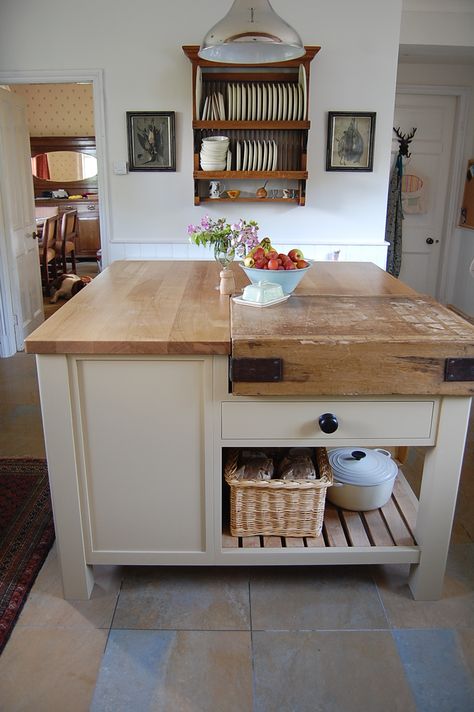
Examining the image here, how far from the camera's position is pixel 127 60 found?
13.8 ft

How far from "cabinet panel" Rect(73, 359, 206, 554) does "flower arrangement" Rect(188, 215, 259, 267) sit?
0.76 m

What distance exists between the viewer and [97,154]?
4359 mm

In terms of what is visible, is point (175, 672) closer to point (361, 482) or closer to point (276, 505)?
point (276, 505)

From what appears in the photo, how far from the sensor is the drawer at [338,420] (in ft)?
6.08

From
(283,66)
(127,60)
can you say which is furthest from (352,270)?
(127,60)

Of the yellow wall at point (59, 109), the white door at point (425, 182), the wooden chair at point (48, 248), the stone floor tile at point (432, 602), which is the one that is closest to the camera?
the stone floor tile at point (432, 602)

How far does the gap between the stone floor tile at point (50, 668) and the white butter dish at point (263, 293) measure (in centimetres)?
122

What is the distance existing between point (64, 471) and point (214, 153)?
291cm

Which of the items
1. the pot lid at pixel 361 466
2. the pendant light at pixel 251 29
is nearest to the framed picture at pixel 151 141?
the pendant light at pixel 251 29

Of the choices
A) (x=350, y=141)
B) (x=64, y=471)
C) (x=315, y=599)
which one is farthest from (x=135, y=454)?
(x=350, y=141)

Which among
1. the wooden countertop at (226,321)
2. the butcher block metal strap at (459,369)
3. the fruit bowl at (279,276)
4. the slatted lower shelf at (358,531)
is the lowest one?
the slatted lower shelf at (358,531)

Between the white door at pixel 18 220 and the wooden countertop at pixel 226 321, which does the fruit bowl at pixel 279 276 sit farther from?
the white door at pixel 18 220

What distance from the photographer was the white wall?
413cm

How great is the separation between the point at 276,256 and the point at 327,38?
272cm
